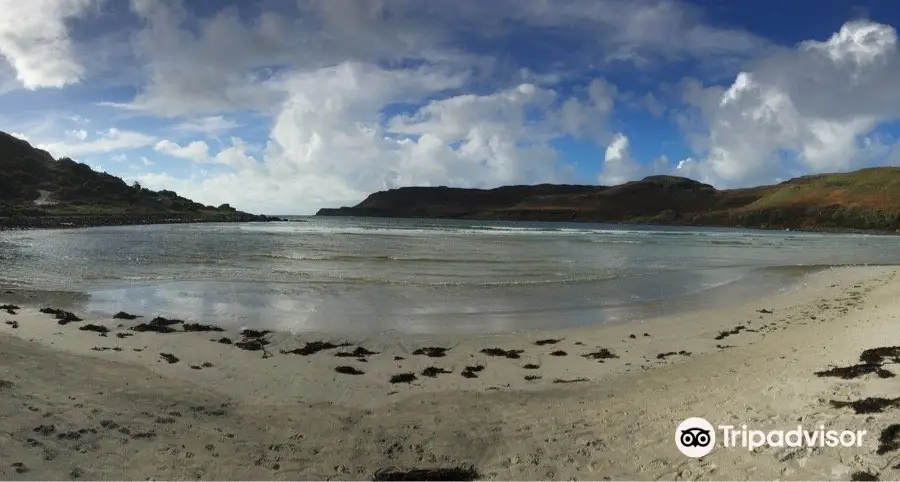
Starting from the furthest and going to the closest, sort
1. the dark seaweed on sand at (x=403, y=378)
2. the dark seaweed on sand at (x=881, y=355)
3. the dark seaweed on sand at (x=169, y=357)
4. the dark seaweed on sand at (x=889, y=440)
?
1. the dark seaweed on sand at (x=169, y=357)
2. the dark seaweed on sand at (x=403, y=378)
3. the dark seaweed on sand at (x=881, y=355)
4. the dark seaweed on sand at (x=889, y=440)

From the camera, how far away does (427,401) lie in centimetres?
784

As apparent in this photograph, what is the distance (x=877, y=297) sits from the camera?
56.2 ft

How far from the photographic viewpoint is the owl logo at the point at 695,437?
5656mm

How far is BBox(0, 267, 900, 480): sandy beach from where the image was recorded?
5449mm

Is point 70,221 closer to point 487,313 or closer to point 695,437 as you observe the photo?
point 487,313

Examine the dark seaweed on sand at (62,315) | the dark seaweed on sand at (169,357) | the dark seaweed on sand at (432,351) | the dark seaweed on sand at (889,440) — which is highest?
the dark seaweed on sand at (889,440)

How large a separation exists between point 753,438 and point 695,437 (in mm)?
578

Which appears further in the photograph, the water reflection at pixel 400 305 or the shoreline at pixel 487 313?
the water reflection at pixel 400 305

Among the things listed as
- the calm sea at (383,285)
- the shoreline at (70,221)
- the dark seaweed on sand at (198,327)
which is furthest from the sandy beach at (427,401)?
the shoreline at (70,221)

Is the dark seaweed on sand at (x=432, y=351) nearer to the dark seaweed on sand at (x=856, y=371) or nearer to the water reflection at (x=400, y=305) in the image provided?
the water reflection at (x=400, y=305)

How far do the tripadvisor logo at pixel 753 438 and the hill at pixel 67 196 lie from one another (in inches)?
3051

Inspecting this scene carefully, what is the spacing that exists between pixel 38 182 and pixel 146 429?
13453cm

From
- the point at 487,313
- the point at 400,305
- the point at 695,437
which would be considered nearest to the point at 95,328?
the point at 400,305

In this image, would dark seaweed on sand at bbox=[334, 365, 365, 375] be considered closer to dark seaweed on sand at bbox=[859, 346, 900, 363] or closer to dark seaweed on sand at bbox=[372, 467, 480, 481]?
dark seaweed on sand at bbox=[372, 467, 480, 481]
